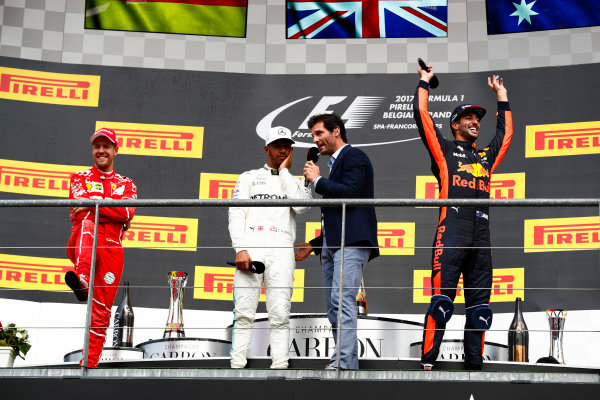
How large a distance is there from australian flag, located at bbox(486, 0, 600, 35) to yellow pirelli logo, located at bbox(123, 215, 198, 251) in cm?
281

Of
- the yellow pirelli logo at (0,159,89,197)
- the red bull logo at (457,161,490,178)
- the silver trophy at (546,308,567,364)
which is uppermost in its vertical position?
the yellow pirelli logo at (0,159,89,197)

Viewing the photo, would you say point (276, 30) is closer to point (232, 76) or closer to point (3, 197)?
point (232, 76)

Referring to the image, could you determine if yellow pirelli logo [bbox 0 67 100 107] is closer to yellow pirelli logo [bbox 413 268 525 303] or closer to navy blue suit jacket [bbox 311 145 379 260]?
yellow pirelli logo [bbox 413 268 525 303]

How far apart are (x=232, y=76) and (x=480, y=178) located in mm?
3292

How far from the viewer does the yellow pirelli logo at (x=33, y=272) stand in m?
6.61

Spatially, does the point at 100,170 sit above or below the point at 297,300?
above

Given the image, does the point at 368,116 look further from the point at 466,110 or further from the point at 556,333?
the point at 466,110

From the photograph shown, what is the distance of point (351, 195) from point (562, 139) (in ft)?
10.3

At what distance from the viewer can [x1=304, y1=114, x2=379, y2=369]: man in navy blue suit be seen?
3.91 metres

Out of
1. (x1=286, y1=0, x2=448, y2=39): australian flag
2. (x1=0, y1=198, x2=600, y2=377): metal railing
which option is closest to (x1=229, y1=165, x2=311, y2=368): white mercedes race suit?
(x1=0, y1=198, x2=600, y2=377): metal railing

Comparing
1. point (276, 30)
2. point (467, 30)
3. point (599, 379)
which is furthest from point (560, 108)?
point (599, 379)

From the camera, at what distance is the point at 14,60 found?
23.4ft

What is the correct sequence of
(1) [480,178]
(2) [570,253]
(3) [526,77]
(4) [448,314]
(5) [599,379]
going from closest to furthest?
(5) [599,379] → (4) [448,314] → (1) [480,178] → (2) [570,253] → (3) [526,77]

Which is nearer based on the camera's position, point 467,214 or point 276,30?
point 467,214
